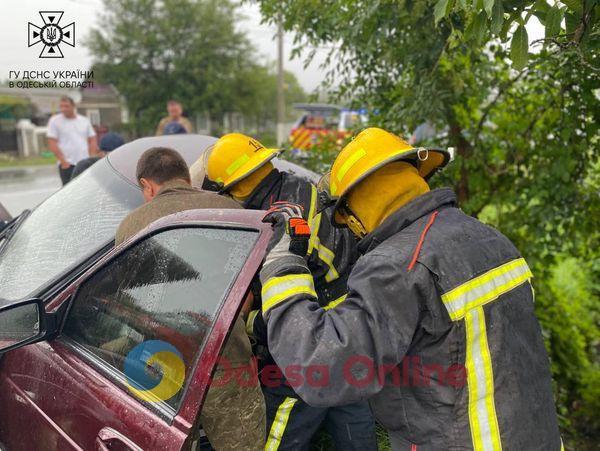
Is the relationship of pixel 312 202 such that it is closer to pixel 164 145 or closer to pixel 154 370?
pixel 154 370

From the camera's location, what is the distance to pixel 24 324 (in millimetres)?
1719

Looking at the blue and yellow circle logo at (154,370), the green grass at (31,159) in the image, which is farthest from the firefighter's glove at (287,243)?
the green grass at (31,159)

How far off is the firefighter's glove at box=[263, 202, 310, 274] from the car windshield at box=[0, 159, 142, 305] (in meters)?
1.02

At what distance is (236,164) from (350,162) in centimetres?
106

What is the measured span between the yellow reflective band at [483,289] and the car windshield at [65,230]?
1.47 m

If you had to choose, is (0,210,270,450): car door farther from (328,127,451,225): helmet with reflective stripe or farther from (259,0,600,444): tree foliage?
(259,0,600,444): tree foliage

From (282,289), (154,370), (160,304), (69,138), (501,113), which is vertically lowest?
(154,370)

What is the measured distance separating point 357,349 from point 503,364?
35 centimetres

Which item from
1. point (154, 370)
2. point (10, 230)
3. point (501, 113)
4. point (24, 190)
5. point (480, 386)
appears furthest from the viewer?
point (24, 190)

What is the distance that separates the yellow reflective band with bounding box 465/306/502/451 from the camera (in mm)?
1250

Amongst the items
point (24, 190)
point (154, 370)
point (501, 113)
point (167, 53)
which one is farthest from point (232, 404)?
point (167, 53)

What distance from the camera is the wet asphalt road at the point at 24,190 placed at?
9.98 metres

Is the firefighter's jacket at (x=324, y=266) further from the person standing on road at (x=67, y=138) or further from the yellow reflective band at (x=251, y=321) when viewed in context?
the person standing on road at (x=67, y=138)

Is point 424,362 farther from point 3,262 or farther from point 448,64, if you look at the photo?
point 448,64
